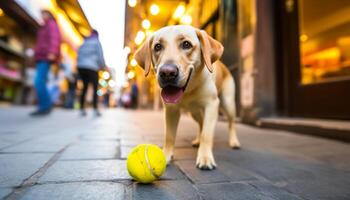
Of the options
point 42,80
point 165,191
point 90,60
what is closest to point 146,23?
point 90,60

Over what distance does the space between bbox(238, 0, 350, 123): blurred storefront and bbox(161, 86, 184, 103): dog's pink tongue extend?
2990 mm

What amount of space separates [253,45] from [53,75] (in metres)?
10.0

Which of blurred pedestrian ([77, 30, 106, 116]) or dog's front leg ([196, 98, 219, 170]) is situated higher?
blurred pedestrian ([77, 30, 106, 116])

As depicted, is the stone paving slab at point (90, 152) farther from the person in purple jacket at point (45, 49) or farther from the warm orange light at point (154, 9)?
the warm orange light at point (154, 9)

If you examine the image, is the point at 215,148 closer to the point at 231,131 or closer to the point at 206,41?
the point at 231,131

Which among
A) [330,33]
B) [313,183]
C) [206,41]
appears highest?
[330,33]

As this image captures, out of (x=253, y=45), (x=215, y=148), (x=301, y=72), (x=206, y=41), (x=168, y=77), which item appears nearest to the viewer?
(x=168, y=77)

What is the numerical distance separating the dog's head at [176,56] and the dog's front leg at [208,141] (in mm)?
310

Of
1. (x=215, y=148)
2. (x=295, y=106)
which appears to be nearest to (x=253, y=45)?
(x=295, y=106)

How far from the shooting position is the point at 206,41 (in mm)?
1907

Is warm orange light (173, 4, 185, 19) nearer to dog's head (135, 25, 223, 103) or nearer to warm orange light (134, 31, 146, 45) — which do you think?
warm orange light (134, 31, 146, 45)

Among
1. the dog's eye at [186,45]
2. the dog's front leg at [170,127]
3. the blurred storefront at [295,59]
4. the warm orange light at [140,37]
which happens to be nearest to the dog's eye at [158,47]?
the dog's eye at [186,45]

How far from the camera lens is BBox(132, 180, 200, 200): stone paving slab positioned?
3.94 ft

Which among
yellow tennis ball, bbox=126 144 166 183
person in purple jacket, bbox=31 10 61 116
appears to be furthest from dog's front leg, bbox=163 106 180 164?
person in purple jacket, bbox=31 10 61 116
